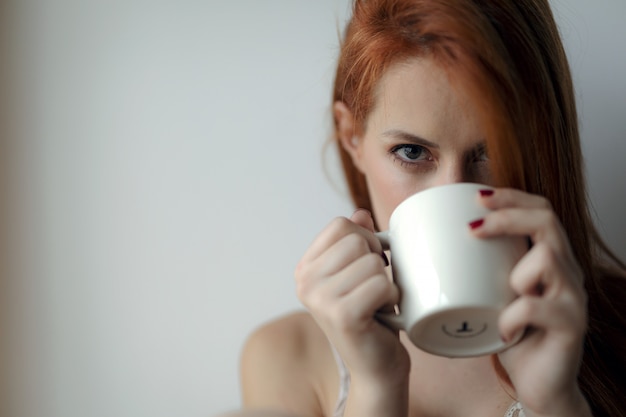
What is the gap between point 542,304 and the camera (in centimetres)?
76

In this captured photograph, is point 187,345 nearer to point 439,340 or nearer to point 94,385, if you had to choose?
point 94,385

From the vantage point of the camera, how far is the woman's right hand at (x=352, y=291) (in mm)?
805

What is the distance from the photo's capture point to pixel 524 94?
1021 mm

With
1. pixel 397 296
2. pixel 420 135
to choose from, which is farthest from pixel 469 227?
pixel 420 135

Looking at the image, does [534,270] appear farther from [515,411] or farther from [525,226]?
[515,411]

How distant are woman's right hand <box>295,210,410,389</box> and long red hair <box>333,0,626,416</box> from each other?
27 cm

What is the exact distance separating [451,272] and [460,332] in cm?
8

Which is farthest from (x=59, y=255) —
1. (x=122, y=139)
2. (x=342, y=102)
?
(x=342, y=102)

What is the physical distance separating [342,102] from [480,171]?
0.32 metres

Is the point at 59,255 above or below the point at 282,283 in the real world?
above

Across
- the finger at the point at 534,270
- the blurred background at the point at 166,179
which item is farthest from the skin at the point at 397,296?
the blurred background at the point at 166,179

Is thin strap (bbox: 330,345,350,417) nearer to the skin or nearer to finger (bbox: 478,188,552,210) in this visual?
the skin

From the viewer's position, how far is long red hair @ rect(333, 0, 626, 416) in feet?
3.20

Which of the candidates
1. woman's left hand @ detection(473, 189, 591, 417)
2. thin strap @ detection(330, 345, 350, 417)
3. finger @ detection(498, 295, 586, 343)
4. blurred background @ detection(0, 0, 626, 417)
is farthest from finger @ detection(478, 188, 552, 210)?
blurred background @ detection(0, 0, 626, 417)
